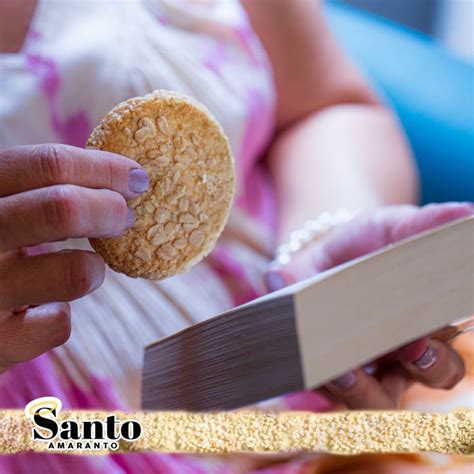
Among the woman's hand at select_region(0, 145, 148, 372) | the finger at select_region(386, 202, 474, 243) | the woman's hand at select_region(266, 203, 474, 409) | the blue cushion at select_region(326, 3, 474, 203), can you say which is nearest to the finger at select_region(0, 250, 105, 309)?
the woman's hand at select_region(0, 145, 148, 372)

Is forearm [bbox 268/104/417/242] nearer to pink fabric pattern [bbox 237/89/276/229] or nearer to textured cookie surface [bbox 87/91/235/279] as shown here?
pink fabric pattern [bbox 237/89/276/229]

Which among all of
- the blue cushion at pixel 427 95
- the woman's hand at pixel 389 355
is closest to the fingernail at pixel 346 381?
the woman's hand at pixel 389 355

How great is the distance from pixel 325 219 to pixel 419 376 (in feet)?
0.52

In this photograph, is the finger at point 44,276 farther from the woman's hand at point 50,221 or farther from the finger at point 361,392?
the finger at point 361,392

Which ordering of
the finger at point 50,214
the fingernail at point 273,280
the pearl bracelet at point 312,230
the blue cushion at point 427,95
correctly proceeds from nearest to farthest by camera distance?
the finger at point 50,214
the fingernail at point 273,280
the pearl bracelet at point 312,230
the blue cushion at point 427,95

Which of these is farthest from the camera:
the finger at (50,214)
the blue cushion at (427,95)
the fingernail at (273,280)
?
the blue cushion at (427,95)

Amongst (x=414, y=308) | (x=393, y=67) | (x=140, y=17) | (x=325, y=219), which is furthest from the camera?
(x=393, y=67)

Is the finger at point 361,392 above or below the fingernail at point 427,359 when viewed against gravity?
below

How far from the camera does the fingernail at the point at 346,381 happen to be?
1.08ft

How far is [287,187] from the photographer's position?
530 millimetres

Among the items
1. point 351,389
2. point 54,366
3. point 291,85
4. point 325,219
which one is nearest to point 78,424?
point 54,366

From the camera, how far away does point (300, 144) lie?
1.84ft

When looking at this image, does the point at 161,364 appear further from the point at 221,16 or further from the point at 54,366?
the point at 221,16

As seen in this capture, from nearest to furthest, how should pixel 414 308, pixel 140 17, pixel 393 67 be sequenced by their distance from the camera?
pixel 414 308, pixel 140 17, pixel 393 67
